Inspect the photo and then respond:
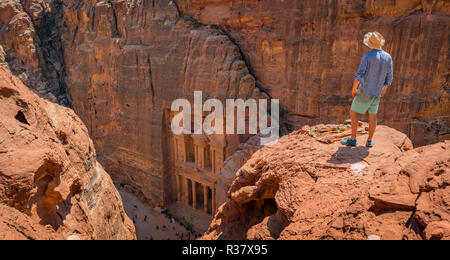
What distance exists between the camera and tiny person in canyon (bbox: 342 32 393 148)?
4910 millimetres

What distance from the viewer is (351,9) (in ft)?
41.1

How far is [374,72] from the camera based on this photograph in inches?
196

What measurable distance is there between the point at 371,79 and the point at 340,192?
6.80 ft

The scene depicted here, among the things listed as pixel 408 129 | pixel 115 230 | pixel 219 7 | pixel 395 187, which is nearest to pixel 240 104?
pixel 219 7

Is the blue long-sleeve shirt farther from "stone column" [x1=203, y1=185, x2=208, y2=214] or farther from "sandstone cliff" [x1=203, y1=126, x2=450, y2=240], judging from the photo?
"stone column" [x1=203, y1=185, x2=208, y2=214]

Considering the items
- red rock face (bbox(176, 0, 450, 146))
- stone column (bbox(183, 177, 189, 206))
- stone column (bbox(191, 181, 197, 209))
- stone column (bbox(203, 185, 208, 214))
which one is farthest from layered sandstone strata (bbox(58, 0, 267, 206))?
stone column (bbox(203, 185, 208, 214))

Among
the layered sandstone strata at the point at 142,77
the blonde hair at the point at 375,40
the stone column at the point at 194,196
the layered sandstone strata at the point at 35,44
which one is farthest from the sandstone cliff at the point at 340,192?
the layered sandstone strata at the point at 35,44

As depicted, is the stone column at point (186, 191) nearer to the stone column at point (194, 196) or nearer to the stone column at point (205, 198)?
the stone column at point (194, 196)

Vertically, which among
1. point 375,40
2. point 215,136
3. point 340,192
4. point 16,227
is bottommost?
point 215,136

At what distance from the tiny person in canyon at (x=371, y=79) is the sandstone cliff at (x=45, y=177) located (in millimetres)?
4209

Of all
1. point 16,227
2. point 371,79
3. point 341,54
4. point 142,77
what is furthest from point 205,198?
point 16,227

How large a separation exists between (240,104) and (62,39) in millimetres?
17321

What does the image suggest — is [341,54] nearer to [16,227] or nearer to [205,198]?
[205,198]

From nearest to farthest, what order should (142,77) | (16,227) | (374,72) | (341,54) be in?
1. (16,227)
2. (374,72)
3. (341,54)
4. (142,77)
